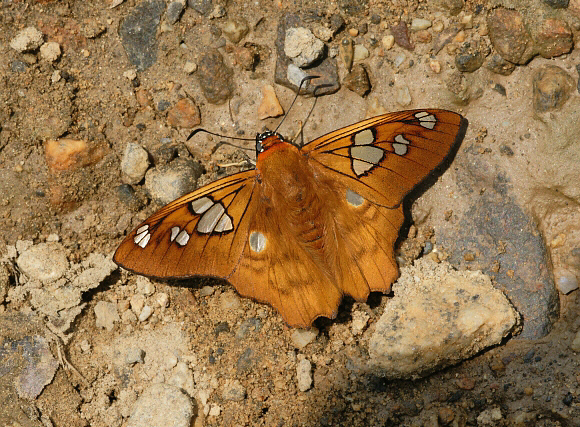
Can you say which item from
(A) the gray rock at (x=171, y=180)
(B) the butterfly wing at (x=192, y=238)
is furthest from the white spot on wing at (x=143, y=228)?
(A) the gray rock at (x=171, y=180)

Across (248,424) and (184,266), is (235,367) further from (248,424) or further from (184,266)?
(184,266)

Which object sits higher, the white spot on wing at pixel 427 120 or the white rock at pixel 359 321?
the white spot on wing at pixel 427 120

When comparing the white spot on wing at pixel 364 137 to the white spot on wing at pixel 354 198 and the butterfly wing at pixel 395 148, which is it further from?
the white spot on wing at pixel 354 198

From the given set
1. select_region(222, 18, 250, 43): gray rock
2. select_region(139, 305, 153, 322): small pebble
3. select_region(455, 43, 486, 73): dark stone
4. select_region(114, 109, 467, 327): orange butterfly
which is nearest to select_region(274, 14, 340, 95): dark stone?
select_region(222, 18, 250, 43): gray rock

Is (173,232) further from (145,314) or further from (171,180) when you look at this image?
(145,314)

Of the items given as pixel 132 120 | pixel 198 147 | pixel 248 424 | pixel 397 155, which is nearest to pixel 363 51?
pixel 397 155
